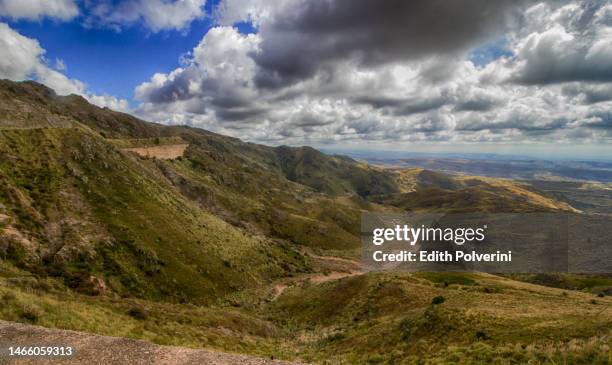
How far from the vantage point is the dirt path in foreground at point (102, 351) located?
628 inches

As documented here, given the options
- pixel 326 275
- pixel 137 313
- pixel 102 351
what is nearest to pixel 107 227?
pixel 137 313

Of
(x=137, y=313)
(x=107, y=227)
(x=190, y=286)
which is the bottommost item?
(x=190, y=286)

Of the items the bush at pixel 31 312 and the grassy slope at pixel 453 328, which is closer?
the grassy slope at pixel 453 328

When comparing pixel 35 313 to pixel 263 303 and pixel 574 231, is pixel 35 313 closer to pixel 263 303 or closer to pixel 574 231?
pixel 263 303

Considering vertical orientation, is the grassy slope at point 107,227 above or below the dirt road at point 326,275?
above

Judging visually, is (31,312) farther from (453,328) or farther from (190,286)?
(190,286)

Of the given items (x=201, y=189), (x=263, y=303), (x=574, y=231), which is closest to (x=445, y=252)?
(x=263, y=303)

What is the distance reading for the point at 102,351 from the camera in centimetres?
1672

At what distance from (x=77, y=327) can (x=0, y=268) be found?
20.9 m

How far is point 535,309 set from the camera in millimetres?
27781

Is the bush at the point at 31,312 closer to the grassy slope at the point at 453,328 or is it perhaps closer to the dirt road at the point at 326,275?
the grassy slope at the point at 453,328

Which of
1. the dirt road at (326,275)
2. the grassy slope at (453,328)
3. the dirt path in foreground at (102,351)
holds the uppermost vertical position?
the dirt path in foreground at (102,351)

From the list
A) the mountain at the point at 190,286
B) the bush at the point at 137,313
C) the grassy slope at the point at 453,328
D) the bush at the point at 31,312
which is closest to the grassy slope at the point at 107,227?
the mountain at the point at 190,286

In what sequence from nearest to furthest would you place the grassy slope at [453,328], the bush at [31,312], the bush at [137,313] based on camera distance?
the grassy slope at [453,328]
the bush at [31,312]
the bush at [137,313]
